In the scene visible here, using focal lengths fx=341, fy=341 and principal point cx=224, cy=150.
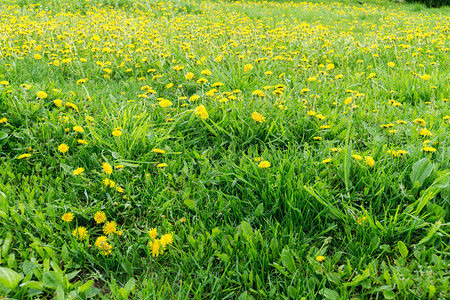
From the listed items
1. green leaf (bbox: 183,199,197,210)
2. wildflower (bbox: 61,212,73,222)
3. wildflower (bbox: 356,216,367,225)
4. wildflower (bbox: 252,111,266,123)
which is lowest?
wildflower (bbox: 61,212,73,222)

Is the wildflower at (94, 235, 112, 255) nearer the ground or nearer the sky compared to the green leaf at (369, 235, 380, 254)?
nearer the ground

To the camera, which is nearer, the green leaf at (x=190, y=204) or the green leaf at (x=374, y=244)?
the green leaf at (x=374, y=244)

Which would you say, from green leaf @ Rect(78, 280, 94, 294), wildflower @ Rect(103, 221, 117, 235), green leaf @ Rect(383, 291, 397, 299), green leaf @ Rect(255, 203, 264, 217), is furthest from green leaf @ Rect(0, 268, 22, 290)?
green leaf @ Rect(383, 291, 397, 299)

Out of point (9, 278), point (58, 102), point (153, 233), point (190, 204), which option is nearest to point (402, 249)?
point (190, 204)

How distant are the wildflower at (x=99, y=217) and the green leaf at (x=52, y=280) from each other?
40 centimetres

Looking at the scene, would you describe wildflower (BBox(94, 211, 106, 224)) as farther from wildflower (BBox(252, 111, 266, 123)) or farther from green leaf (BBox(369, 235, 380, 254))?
green leaf (BBox(369, 235, 380, 254))

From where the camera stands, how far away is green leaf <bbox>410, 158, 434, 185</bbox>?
1975mm

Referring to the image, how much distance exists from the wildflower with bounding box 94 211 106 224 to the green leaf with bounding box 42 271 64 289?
1.30ft

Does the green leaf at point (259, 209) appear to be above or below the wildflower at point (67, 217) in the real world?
above

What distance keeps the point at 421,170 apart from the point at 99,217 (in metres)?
1.89

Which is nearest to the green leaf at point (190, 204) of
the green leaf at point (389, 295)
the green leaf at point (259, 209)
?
the green leaf at point (259, 209)

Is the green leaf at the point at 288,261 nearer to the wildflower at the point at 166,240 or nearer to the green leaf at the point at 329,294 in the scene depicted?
the green leaf at the point at 329,294

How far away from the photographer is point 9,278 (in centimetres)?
153

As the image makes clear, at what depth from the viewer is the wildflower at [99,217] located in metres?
1.93
